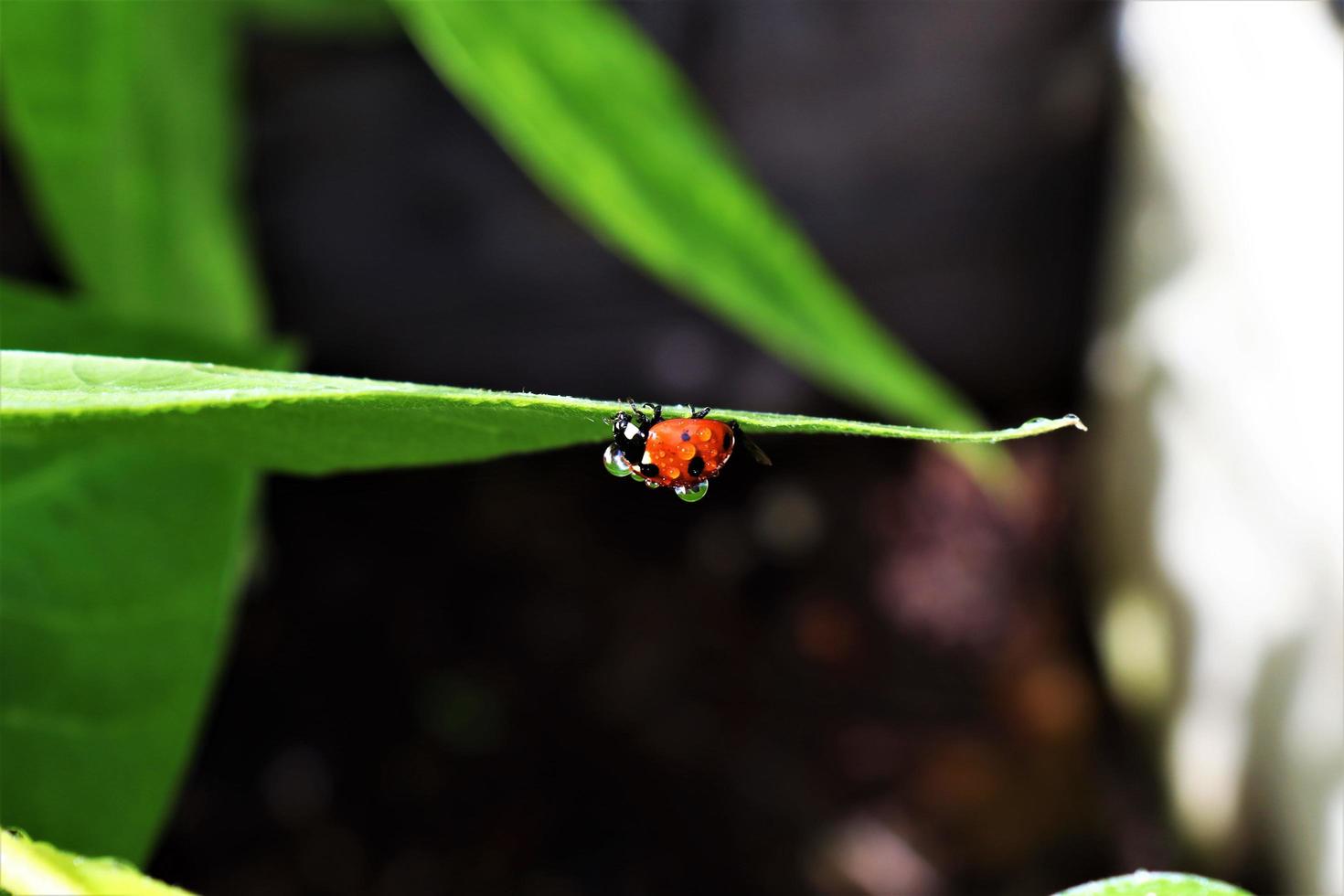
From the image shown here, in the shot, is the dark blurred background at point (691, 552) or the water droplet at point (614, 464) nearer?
the water droplet at point (614, 464)

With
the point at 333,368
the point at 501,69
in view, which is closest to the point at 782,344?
the point at 501,69

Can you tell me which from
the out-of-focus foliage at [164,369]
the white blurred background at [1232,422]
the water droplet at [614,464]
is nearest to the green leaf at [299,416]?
the out-of-focus foliage at [164,369]

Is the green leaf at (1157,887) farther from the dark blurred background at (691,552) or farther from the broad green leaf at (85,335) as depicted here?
the dark blurred background at (691,552)

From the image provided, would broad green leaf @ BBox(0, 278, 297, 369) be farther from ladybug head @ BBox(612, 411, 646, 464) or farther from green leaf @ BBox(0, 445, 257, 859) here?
ladybug head @ BBox(612, 411, 646, 464)

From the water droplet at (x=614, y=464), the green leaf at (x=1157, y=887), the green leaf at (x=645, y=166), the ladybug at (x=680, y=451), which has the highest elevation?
the green leaf at (x=645, y=166)

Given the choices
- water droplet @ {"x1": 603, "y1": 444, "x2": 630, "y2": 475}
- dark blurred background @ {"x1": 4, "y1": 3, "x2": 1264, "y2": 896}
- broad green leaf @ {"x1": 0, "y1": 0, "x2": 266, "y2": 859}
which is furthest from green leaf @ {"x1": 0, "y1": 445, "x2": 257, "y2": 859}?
dark blurred background @ {"x1": 4, "y1": 3, "x2": 1264, "y2": 896}

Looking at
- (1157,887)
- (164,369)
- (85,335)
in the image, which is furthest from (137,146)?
(1157,887)

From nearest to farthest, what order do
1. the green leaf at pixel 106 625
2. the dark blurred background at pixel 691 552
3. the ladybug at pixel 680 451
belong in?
the green leaf at pixel 106 625
the ladybug at pixel 680 451
the dark blurred background at pixel 691 552
